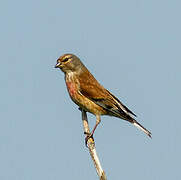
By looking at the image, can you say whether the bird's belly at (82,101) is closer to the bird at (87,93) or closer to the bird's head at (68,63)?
the bird at (87,93)

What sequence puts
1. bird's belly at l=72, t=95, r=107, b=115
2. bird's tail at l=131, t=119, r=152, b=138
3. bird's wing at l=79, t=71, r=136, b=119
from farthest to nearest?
bird's belly at l=72, t=95, r=107, b=115
bird's wing at l=79, t=71, r=136, b=119
bird's tail at l=131, t=119, r=152, b=138

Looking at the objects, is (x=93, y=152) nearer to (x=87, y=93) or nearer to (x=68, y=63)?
(x=87, y=93)

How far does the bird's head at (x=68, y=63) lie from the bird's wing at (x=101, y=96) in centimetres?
29

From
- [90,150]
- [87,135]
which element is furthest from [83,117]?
[90,150]

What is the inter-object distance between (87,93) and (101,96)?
29 cm

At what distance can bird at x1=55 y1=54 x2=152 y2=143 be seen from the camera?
8992 millimetres

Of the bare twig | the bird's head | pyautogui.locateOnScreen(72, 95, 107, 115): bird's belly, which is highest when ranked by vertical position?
the bird's head

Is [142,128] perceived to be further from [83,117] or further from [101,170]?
[101,170]

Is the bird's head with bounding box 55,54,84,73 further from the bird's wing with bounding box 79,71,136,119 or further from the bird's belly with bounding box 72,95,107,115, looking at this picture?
the bird's belly with bounding box 72,95,107,115

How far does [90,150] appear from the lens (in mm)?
7238

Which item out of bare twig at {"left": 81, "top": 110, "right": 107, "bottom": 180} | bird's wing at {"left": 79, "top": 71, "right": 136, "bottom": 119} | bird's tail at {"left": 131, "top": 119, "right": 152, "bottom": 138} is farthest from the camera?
bird's wing at {"left": 79, "top": 71, "right": 136, "bottom": 119}

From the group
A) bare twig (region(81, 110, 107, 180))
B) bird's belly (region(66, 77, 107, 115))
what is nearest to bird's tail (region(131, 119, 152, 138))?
bird's belly (region(66, 77, 107, 115))

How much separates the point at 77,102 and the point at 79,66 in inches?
31.2

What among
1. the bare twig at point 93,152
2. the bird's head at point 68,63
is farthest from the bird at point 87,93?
the bare twig at point 93,152
